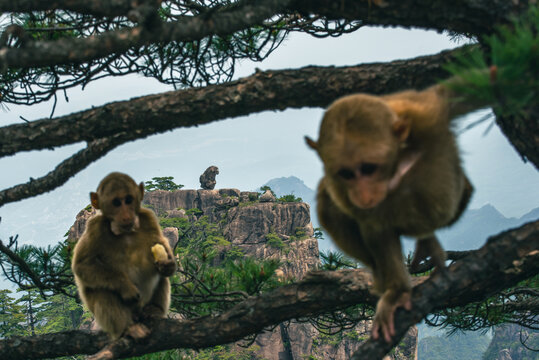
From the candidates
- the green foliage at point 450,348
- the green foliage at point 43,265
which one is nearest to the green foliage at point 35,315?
the green foliage at point 43,265

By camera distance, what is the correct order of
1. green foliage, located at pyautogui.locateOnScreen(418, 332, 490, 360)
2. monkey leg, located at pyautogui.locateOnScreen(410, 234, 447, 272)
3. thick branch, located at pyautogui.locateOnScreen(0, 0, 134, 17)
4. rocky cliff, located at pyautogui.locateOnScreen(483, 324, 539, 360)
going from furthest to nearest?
green foliage, located at pyautogui.locateOnScreen(418, 332, 490, 360) → rocky cliff, located at pyautogui.locateOnScreen(483, 324, 539, 360) → monkey leg, located at pyautogui.locateOnScreen(410, 234, 447, 272) → thick branch, located at pyautogui.locateOnScreen(0, 0, 134, 17)

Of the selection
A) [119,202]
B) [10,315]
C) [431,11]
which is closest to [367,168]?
[431,11]

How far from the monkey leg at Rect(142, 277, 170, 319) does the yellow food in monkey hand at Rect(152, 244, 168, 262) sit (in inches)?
16.0

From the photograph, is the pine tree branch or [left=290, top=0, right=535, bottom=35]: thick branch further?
the pine tree branch

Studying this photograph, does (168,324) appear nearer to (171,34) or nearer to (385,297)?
(385,297)

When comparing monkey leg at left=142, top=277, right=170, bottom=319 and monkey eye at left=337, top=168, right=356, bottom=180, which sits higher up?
monkey eye at left=337, top=168, right=356, bottom=180

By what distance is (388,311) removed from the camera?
88.0 inches

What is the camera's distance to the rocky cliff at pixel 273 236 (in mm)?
37281

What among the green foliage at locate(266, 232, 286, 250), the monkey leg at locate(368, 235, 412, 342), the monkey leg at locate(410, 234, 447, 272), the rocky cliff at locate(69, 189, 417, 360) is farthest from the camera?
the green foliage at locate(266, 232, 286, 250)

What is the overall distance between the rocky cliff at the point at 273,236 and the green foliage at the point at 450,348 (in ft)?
280

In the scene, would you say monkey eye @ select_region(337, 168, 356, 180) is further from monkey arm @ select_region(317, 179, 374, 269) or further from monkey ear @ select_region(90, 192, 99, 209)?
monkey ear @ select_region(90, 192, 99, 209)

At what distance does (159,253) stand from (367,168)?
7.37ft

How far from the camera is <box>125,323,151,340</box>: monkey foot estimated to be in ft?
10.8

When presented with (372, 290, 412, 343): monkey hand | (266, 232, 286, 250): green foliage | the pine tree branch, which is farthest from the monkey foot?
(266, 232, 286, 250): green foliage
